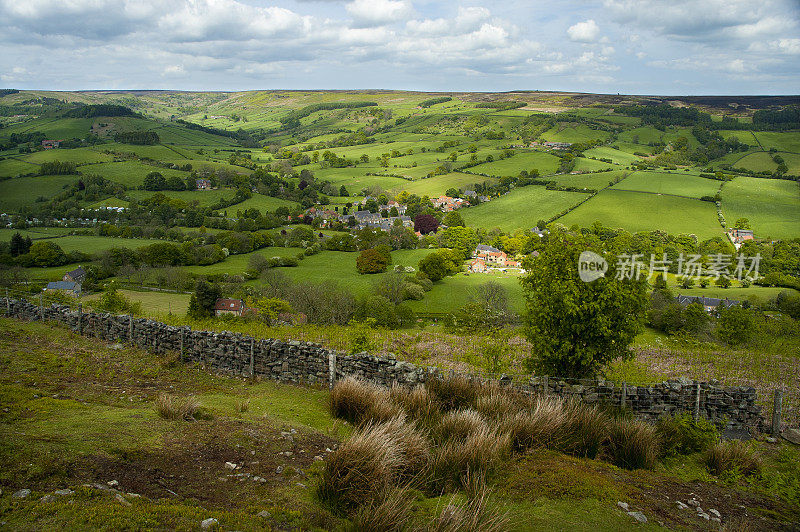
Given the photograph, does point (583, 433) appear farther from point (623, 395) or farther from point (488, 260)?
point (488, 260)

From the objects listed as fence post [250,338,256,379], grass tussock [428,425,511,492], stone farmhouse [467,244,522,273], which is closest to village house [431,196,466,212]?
stone farmhouse [467,244,522,273]

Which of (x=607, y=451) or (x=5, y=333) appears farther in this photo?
(x=5, y=333)

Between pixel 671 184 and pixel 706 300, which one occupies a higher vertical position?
pixel 671 184

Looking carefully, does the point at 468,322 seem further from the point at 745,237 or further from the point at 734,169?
the point at 734,169

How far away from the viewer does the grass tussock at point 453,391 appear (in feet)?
30.8

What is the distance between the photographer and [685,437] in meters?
9.18

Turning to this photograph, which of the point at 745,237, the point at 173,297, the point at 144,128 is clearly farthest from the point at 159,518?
the point at 144,128

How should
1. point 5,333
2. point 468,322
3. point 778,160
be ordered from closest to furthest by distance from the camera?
point 5,333 < point 468,322 < point 778,160

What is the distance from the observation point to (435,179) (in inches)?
5000

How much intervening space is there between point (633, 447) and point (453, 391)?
336cm

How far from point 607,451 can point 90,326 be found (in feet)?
50.7

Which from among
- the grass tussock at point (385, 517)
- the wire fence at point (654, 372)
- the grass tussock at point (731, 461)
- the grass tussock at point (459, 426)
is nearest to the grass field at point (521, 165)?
the wire fence at point (654, 372)

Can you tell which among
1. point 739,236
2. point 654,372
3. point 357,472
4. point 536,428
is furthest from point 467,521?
point 739,236

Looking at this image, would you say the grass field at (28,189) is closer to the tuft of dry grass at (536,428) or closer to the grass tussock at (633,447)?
the tuft of dry grass at (536,428)
